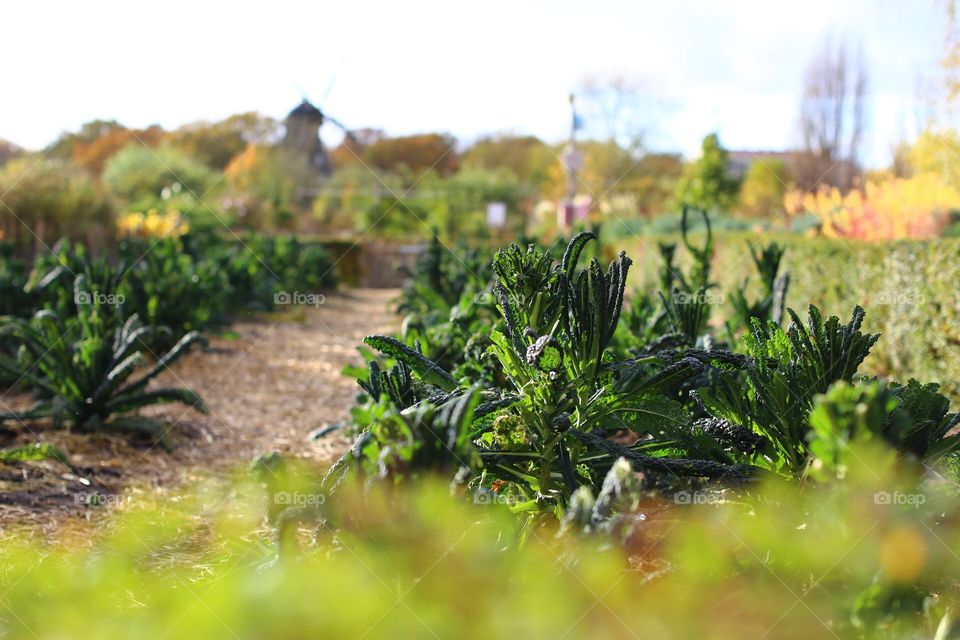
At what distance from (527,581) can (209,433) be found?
4.15 m

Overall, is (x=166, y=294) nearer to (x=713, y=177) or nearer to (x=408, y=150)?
(x=713, y=177)

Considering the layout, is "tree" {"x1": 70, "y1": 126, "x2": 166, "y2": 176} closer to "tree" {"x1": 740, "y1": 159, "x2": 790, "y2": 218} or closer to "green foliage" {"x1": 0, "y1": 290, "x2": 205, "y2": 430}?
"tree" {"x1": 740, "y1": 159, "x2": 790, "y2": 218}

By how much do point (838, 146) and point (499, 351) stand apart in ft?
150

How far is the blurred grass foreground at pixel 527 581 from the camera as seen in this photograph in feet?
2.96

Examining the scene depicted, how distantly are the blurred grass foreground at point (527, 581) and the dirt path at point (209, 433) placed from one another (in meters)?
2.24

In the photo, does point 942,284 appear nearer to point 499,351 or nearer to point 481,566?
point 499,351

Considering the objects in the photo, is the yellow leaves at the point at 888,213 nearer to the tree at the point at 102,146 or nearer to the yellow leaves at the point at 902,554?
the yellow leaves at the point at 902,554

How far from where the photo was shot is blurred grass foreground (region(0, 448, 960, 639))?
0.90 m

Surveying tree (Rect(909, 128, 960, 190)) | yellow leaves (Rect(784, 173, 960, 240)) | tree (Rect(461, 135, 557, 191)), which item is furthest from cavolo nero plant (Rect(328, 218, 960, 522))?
→ tree (Rect(461, 135, 557, 191))

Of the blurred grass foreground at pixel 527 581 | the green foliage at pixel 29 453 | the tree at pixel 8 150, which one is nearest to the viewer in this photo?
the blurred grass foreground at pixel 527 581

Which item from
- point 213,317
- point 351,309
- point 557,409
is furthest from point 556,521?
point 351,309

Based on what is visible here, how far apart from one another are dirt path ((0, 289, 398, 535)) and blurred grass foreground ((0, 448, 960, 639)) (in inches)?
88.3

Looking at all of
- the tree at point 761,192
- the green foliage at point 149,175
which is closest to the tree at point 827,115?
the tree at point 761,192

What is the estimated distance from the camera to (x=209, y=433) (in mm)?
4941
